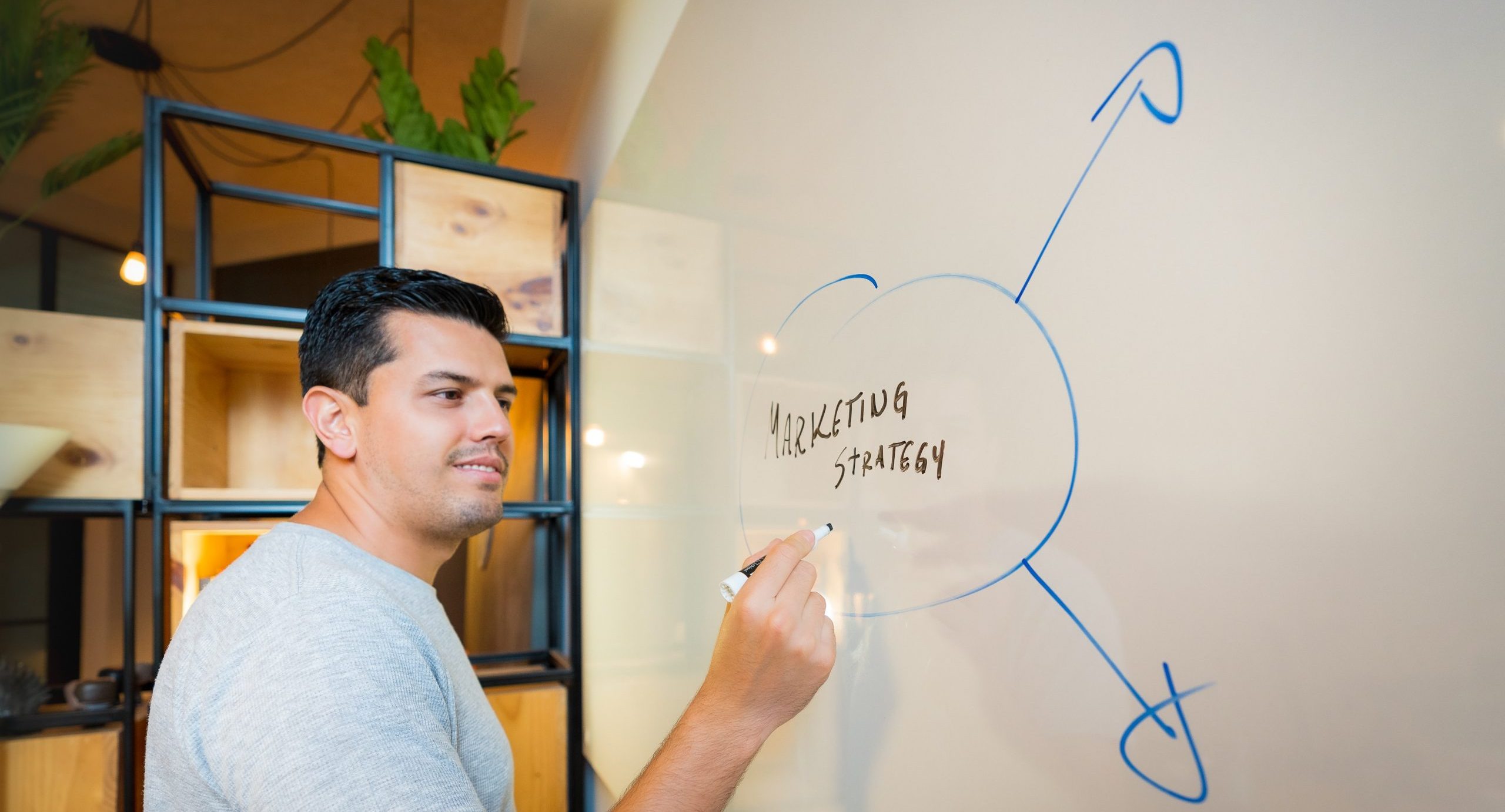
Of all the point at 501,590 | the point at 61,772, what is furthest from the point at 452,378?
the point at 501,590

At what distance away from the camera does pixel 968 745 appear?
544mm

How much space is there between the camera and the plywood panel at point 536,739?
1.59 m

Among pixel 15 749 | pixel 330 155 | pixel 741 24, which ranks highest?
pixel 330 155

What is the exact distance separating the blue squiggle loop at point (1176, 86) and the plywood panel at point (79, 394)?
1668 mm

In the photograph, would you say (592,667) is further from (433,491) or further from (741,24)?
(741,24)

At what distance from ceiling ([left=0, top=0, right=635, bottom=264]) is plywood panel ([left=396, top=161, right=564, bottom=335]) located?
492mm

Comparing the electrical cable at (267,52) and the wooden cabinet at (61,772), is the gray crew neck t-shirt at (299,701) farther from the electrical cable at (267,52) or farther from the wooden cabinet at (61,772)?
the electrical cable at (267,52)

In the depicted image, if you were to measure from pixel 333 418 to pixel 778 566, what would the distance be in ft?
1.91

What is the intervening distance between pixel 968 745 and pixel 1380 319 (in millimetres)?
371

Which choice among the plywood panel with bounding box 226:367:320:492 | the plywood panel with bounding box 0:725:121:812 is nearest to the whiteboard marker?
the plywood panel with bounding box 0:725:121:812

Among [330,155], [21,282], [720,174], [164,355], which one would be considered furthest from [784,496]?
[21,282]

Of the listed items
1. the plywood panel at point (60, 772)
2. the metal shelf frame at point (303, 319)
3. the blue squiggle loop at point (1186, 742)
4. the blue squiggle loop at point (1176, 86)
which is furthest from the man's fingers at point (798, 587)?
the plywood panel at point (60, 772)

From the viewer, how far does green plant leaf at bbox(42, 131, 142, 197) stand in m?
1.94

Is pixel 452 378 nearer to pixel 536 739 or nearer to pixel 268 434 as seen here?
pixel 536 739
